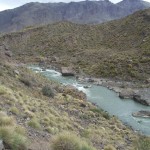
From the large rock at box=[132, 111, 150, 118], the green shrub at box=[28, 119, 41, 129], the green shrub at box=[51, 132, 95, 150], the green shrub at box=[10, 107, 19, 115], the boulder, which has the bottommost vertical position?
the boulder

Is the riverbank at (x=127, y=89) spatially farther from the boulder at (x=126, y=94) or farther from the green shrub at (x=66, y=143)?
the green shrub at (x=66, y=143)

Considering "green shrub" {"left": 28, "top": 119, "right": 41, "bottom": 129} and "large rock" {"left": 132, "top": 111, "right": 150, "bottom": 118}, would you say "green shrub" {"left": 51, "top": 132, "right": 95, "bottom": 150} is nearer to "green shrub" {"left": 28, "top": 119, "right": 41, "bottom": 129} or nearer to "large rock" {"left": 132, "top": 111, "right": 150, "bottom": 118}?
"green shrub" {"left": 28, "top": 119, "right": 41, "bottom": 129}

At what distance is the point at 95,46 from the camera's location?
12006 cm

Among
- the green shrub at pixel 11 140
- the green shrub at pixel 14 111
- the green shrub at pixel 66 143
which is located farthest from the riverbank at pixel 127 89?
the green shrub at pixel 11 140

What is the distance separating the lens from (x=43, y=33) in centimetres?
14538

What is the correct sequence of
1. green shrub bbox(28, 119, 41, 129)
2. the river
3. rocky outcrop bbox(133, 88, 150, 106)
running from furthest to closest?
rocky outcrop bbox(133, 88, 150, 106) → the river → green shrub bbox(28, 119, 41, 129)

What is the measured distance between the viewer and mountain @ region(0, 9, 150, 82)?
8838 cm

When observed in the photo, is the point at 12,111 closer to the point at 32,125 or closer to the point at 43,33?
the point at 32,125

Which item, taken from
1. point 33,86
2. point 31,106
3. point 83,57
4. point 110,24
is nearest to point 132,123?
point 33,86

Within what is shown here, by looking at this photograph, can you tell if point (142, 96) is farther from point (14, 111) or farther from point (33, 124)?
point (33, 124)

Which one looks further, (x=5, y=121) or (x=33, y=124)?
(x=33, y=124)

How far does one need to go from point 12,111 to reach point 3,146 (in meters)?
8.32

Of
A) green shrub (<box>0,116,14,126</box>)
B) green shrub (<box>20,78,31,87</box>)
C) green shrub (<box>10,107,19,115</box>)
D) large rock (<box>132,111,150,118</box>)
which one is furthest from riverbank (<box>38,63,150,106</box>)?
green shrub (<box>0,116,14,126</box>)

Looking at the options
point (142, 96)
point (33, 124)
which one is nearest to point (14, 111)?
point (33, 124)
